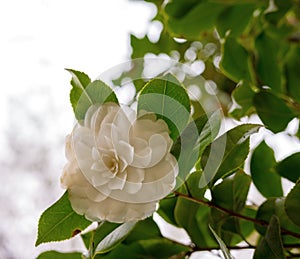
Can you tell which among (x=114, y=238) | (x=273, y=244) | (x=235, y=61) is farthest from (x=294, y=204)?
(x=235, y=61)

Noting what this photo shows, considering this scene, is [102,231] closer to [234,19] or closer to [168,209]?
[168,209]

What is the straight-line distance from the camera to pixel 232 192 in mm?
489

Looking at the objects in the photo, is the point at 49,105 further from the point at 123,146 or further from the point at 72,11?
the point at 123,146

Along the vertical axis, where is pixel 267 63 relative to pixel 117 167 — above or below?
below

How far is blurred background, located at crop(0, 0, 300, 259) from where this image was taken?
98cm

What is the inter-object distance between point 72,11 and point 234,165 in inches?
42.7

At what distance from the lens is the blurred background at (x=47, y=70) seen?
98 cm

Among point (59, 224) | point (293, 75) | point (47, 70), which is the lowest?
point (47, 70)

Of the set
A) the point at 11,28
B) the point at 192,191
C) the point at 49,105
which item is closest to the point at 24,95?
the point at 49,105

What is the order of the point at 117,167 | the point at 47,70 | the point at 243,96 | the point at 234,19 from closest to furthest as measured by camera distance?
the point at 117,167, the point at 243,96, the point at 234,19, the point at 47,70

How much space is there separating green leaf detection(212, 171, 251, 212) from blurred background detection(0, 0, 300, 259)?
0.43m

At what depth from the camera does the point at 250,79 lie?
70 cm

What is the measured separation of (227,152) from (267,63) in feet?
1.08

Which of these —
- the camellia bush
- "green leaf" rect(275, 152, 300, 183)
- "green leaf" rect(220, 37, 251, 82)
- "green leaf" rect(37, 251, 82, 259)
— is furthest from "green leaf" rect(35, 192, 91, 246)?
"green leaf" rect(220, 37, 251, 82)
